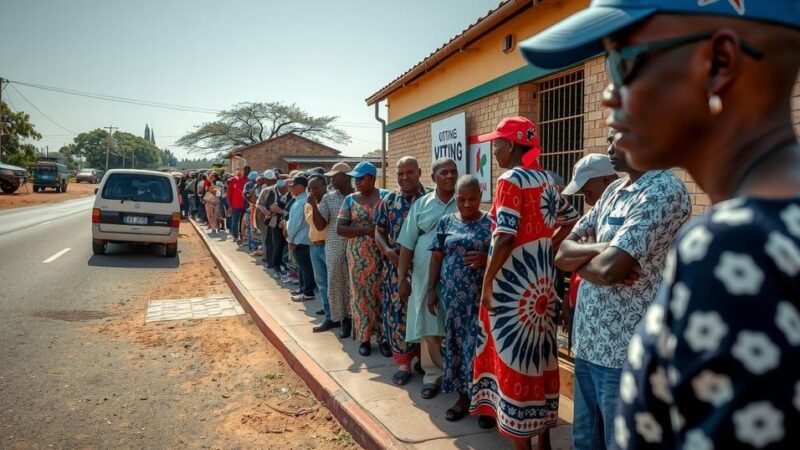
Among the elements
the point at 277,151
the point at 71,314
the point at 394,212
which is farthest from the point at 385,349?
the point at 277,151

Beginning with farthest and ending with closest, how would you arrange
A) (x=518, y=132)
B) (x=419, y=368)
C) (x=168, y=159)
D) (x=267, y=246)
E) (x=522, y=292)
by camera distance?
(x=168, y=159) < (x=267, y=246) < (x=419, y=368) < (x=518, y=132) < (x=522, y=292)

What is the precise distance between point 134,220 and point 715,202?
12.1m

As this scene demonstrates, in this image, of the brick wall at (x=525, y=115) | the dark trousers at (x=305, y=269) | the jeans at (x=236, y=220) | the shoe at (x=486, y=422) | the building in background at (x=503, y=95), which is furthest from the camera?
the jeans at (x=236, y=220)

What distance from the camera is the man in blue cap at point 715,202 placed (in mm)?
649

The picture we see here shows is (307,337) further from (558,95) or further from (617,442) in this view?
(617,442)

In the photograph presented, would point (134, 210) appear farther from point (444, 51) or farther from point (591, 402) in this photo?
point (591, 402)

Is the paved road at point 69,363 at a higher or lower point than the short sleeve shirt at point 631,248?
lower

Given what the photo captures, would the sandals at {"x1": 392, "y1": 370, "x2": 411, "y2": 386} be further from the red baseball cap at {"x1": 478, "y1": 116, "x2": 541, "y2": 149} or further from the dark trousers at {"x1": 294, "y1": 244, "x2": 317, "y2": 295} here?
the dark trousers at {"x1": 294, "y1": 244, "x2": 317, "y2": 295}

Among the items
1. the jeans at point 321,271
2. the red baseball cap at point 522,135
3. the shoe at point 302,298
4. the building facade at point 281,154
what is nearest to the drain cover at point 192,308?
the shoe at point 302,298

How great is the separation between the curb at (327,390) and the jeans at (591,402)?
1.29 metres

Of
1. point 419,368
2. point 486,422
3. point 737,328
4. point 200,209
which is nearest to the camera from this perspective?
point 737,328

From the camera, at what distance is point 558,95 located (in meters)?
5.93

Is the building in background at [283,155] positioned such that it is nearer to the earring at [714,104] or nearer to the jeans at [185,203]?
the jeans at [185,203]

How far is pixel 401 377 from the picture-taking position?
4504mm
